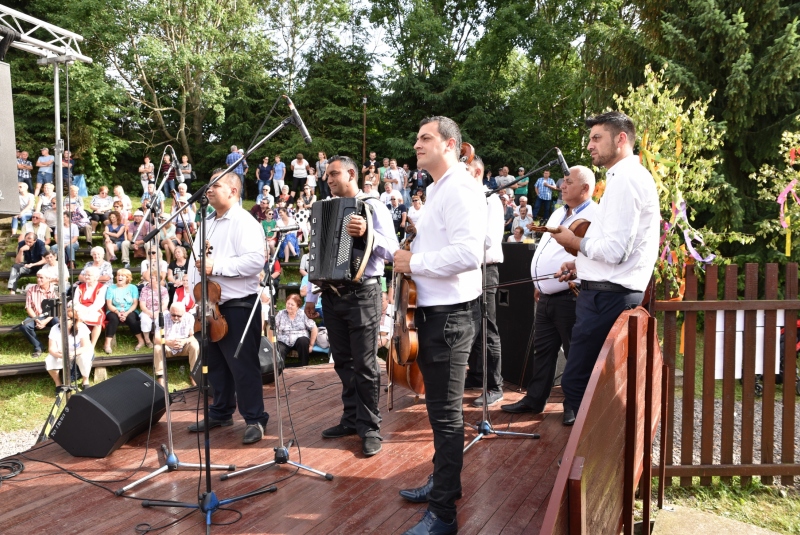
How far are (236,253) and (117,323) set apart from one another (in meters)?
6.74

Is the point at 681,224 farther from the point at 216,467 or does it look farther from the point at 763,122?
the point at 216,467

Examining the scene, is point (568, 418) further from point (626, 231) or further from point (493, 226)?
point (626, 231)

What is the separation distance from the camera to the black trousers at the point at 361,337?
4.39m

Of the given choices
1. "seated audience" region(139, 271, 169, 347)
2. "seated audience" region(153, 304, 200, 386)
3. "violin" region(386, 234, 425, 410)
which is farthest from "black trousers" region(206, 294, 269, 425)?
"seated audience" region(139, 271, 169, 347)

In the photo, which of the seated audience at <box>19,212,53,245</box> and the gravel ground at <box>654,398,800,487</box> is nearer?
the gravel ground at <box>654,398,800,487</box>

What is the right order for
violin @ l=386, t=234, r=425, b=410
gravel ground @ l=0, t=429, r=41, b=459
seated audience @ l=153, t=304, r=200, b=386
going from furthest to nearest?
seated audience @ l=153, t=304, r=200, b=386 → gravel ground @ l=0, t=429, r=41, b=459 → violin @ l=386, t=234, r=425, b=410

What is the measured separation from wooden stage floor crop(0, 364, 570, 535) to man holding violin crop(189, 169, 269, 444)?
12.9 inches

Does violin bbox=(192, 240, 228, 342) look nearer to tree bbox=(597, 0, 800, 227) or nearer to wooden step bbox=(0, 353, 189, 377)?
wooden step bbox=(0, 353, 189, 377)

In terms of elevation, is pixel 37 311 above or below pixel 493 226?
below

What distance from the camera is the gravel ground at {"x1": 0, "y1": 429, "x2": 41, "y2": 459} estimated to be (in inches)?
277

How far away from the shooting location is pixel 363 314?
4.39 m

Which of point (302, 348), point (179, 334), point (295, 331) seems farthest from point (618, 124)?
point (179, 334)

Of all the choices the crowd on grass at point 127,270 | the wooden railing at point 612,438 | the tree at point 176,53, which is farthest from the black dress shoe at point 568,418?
the tree at point 176,53

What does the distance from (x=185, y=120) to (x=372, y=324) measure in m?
26.0
